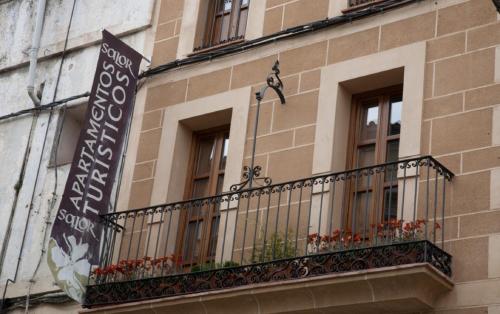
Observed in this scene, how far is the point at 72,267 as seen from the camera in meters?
15.1

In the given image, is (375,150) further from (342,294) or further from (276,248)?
(342,294)

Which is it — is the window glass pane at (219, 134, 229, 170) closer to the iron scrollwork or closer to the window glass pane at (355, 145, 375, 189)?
the window glass pane at (355, 145, 375, 189)

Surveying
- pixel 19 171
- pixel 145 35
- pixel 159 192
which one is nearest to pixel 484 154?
pixel 159 192

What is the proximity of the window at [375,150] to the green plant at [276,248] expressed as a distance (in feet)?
2.63

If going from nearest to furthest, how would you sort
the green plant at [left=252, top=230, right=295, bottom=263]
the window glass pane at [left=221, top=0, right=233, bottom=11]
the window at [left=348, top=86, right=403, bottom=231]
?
the green plant at [left=252, top=230, right=295, bottom=263] → the window at [left=348, top=86, right=403, bottom=231] → the window glass pane at [left=221, top=0, right=233, bottom=11]

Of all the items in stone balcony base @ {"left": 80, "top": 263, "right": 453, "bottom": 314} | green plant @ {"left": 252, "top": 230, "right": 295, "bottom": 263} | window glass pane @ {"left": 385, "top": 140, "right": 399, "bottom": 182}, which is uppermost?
window glass pane @ {"left": 385, "top": 140, "right": 399, "bottom": 182}

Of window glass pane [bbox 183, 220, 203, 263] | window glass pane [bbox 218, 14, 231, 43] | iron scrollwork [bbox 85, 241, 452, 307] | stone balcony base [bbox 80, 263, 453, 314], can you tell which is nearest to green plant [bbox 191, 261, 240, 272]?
iron scrollwork [bbox 85, 241, 452, 307]

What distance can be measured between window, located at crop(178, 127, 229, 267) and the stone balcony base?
157cm

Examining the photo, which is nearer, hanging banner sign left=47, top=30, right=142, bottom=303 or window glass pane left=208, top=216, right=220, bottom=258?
hanging banner sign left=47, top=30, right=142, bottom=303

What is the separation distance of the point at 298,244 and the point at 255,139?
1907 mm

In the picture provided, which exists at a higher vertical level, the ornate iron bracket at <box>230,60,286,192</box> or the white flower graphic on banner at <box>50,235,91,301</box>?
the ornate iron bracket at <box>230,60,286,192</box>

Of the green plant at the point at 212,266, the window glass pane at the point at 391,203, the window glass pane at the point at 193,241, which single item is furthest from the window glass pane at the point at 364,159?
the window glass pane at the point at 193,241

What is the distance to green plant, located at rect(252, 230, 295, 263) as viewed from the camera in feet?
45.5

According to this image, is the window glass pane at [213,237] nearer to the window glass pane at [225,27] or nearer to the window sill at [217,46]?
the window sill at [217,46]
